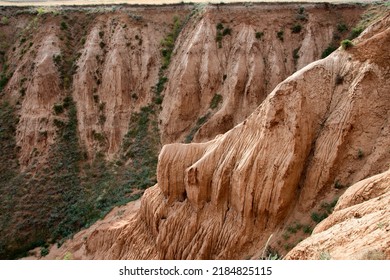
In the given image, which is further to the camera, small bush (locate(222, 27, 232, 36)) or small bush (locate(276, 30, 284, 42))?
small bush (locate(222, 27, 232, 36))

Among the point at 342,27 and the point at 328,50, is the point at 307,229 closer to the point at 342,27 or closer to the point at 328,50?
the point at 328,50

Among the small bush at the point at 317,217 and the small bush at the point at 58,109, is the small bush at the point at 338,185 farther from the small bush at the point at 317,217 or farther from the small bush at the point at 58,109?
the small bush at the point at 58,109

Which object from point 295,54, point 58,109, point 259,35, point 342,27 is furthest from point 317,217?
point 58,109

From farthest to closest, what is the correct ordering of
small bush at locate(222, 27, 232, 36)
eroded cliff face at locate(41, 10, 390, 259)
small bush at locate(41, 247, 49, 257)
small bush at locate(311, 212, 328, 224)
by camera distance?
small bush at locate(222, 27, 232, 36) → small bush at locate(41, 247, 49, 257) → eroded cliff face at locate(41, 10, 390, 259) → small bush at locate(311, 212, 328, 224)

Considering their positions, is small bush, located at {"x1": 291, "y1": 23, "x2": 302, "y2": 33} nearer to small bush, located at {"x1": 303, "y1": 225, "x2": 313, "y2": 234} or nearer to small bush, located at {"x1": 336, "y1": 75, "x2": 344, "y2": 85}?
small bush, located at {"x1": 336, "y1": 75, "x2": 344, "y2": 85}

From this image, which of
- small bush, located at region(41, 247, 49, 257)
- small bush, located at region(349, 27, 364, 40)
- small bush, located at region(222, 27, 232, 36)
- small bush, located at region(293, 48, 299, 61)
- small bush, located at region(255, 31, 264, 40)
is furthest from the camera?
small bush, located at region(222, 27, 232, 36)

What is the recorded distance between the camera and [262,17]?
1375 inches

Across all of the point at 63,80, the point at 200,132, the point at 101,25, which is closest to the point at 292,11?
the point at 200,132

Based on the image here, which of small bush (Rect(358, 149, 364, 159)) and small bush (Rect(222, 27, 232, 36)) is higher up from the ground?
small bush (Rect(222, 27, 232, 36))

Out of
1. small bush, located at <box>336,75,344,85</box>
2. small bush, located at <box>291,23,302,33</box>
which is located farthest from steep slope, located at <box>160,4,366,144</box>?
small bush, located at <box>336,75,344,85</box>

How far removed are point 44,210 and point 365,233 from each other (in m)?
25.6

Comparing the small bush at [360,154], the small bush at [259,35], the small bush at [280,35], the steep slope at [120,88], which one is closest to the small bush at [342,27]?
the steep slope at [120,88]

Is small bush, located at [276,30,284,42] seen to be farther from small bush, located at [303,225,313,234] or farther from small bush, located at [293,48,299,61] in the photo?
small bush, located at [303,225,313,234]

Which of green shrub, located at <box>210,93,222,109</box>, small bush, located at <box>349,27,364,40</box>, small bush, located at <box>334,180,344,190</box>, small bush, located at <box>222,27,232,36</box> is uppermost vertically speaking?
small bush, located at <box>222,27,232,36</box>
